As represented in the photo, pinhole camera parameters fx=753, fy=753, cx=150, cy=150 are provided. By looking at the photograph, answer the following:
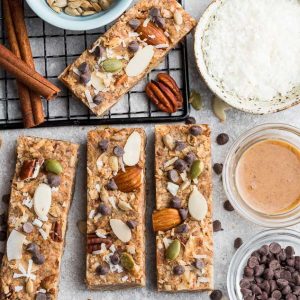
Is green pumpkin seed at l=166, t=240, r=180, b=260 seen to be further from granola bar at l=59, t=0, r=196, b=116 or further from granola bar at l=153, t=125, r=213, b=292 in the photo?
granola bar at l=59, t=0, r=196, b=116

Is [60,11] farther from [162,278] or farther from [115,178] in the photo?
[162,278]

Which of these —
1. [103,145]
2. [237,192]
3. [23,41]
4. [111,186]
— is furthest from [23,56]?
[237,192]

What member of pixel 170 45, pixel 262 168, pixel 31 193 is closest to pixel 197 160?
pixel 262 168

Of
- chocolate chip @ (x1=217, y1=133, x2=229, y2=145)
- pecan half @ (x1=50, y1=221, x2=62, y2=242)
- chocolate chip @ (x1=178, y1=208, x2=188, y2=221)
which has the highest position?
chocolate chip @ (x1=217, y1=133, x2=229, y2=145)

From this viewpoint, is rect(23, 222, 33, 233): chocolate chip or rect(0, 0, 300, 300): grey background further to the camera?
rect(0, 0, 300, 300): grey background

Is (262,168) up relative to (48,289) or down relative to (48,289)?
up

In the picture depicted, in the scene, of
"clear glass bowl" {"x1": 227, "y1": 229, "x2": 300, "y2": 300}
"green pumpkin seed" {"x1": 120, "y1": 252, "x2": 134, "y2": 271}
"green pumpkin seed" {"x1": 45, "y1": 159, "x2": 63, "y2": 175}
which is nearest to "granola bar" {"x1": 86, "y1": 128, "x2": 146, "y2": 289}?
"green pumpkin seed" {"x1": 120, "y1": 252, "x2": 134, "y2": 271}

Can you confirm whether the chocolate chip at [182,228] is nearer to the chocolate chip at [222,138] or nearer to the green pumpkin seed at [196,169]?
the green pumpkin seed at [196,169]
